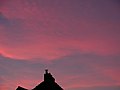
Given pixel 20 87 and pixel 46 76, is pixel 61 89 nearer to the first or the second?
pixel 46 76

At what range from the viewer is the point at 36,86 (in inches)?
1825

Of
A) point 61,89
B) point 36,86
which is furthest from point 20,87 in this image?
point 61,89

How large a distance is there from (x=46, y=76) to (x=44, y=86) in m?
1.46

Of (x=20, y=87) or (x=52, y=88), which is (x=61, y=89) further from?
(x=20, y=87)

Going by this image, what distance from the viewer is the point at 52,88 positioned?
152 ft

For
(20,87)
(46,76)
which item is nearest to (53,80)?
(46,76)

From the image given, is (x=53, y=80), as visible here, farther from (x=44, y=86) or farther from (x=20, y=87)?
(x=20, y=87)

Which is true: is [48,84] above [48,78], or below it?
below

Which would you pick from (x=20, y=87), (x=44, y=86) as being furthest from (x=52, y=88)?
(x=20, y=87)

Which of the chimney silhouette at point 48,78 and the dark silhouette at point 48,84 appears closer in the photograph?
the dark silhouette at point 48,84

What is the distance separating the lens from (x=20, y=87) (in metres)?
47.1

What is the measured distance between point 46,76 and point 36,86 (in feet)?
6.33

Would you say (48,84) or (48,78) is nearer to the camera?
(48,84)

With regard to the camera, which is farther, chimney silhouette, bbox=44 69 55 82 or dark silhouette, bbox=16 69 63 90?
chimney silhouette, bbox=44 69 55 82
